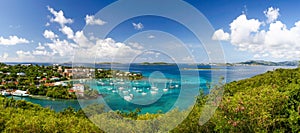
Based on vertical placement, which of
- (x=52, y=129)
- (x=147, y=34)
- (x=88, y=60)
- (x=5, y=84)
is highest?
(x=147, y=34)

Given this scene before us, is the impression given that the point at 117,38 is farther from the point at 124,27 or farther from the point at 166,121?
the point at 166,121

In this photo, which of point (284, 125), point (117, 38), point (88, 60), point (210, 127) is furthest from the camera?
point (117, 38)

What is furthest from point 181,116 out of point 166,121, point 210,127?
point 210,127

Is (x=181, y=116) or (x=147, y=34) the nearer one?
(x=181, y=116)

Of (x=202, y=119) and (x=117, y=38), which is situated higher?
(x=117, y=38)

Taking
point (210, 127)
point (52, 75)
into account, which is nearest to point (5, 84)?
point (52, 75)

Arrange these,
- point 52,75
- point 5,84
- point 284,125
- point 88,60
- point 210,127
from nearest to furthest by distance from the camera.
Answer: point 284,125 < point 210,127 < point 88,60 < point 5,84 < point 52,75

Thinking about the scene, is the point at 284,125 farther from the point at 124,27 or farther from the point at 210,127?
the point at 124,27

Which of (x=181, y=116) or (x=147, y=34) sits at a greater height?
(x=147, y=34)

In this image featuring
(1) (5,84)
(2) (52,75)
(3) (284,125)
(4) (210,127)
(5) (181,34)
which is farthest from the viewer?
(2) (52,75)
